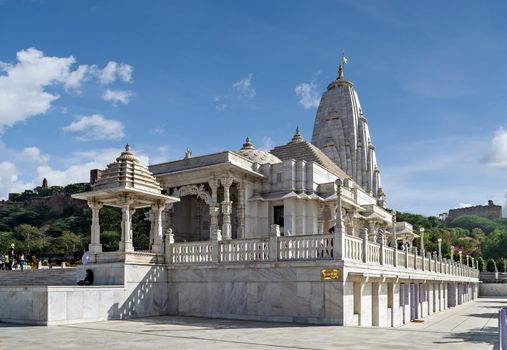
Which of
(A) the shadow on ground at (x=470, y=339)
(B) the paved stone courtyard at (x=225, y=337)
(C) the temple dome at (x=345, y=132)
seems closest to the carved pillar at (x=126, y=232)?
(B) the paved stone courtyard at (x=225, y=337)

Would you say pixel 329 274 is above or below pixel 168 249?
below

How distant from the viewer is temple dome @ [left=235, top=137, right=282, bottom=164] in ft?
101

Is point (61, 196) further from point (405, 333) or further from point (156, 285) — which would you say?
point (405, 333)

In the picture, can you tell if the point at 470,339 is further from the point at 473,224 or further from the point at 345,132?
the point at 473,224

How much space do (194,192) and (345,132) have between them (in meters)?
47.4

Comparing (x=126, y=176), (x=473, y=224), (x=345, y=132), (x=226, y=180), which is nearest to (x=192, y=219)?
(x=226, y=180)

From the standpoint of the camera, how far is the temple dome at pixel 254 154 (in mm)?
30919

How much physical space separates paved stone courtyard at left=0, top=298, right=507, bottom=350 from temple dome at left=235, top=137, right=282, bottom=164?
15.0 m

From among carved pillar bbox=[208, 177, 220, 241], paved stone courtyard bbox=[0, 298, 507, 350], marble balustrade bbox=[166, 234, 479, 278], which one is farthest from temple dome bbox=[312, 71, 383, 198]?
paved stone courtyard bbox=[0, 298, 507, 350]

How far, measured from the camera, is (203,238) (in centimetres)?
3138

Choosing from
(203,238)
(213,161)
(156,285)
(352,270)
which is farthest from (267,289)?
(203,238)

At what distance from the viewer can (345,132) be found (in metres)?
72.8

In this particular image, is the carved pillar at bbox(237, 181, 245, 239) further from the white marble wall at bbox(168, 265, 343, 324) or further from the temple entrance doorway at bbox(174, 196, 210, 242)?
the white marble wall at bbox(168, 265, 343, 324)

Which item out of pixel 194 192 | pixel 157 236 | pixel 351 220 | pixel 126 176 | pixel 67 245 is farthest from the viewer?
pixel 67 245
